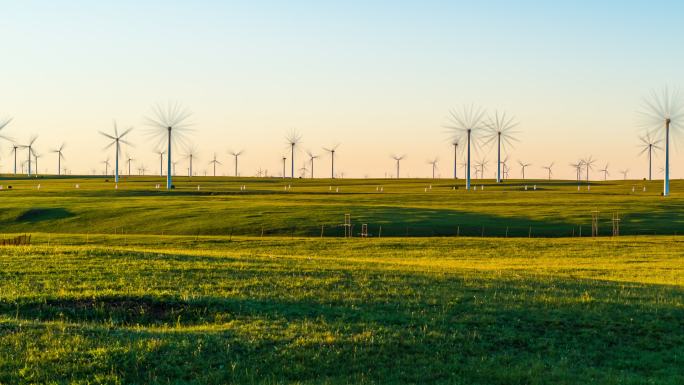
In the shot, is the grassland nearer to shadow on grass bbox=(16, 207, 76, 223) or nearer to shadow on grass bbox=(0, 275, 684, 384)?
shadow on grass bbox=(16, 207, 76, 223)

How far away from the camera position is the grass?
16.9 metres

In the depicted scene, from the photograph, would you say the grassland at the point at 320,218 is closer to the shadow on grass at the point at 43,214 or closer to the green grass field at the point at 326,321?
the shadow on grass at the point at 43,214

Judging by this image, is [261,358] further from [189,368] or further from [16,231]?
[16,231]

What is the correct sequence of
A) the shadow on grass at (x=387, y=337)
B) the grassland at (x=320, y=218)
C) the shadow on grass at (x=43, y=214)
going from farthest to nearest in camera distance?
1. the shadow on grass at (x=43, y=214)
2. the grassland at (x=320, y=218)
3. the shadow on grass at (x=387, y=337)

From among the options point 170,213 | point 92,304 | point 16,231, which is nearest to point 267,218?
point 170,213

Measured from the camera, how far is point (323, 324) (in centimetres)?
2088

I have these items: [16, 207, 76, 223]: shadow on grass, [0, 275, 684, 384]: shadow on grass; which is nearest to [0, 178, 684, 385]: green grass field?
[0, 275, 684, 384]: shadow on grass

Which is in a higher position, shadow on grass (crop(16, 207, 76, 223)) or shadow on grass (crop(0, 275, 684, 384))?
shadow on grass (crop(0, 275, 684, 384))

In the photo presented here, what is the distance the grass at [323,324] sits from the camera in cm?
1686

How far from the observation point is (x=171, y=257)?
36875 millimetres

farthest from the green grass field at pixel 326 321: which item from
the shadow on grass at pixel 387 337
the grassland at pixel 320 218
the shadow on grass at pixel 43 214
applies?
the shadow on grass at pixel 43 214

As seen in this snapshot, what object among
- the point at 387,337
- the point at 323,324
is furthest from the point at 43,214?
the point at 387,337

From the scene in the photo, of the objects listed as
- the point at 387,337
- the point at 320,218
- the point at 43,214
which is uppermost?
the point at 387,337

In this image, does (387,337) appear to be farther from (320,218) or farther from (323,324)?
(320,218)
